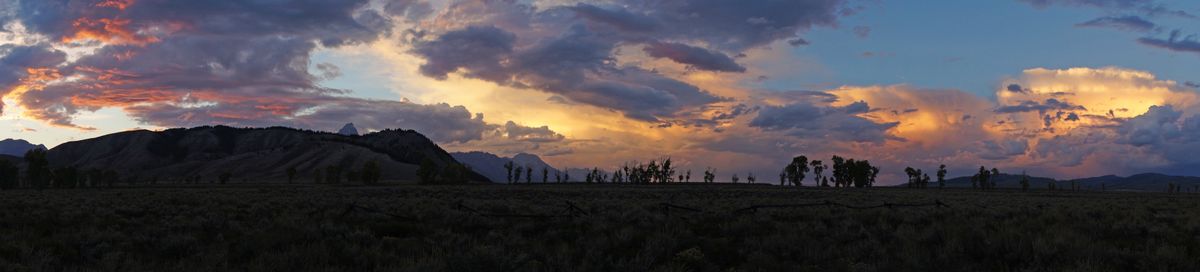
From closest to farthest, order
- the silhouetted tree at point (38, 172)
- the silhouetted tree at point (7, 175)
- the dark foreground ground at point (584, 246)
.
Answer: the dark foreground ground at point (584, 246) < the silhouetted tree at point (7, 175) < the silhouetted tree at point (38, 172)

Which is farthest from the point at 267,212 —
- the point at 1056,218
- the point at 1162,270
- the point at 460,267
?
the point at 1056,218

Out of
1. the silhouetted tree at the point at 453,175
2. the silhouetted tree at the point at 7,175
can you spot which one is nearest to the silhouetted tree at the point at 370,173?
the silhouetted tree at the point at 453,175

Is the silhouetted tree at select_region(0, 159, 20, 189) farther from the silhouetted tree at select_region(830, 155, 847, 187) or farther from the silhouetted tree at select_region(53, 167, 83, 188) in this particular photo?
the silhouetted tree at select_region(830, 155, 847, 187)

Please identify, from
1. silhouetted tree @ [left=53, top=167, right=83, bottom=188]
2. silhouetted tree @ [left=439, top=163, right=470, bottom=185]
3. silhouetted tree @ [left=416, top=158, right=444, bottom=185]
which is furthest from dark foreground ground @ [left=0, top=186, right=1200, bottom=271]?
silhouetted tree @ [left=439, top=163, right=470, bottom=185]

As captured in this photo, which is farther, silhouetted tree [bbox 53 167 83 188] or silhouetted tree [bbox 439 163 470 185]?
silhouetted tree [bbox 439 163 470 185]

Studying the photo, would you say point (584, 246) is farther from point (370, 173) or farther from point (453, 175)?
point (453, 175)

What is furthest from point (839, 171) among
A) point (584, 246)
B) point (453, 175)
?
point (584, 246)

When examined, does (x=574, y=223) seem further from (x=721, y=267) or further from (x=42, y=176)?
(x=42, y=176)

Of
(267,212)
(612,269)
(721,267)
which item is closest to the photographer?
(612,269)

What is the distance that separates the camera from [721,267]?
11.5m

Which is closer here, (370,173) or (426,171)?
(370,173)

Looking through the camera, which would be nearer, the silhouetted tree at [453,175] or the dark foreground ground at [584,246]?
the dark foreground ground at [584,246]

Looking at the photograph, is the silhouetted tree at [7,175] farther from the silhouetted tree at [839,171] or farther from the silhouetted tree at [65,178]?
the silhouetted tree at [839,171]

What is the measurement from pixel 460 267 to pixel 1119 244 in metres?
13.3
